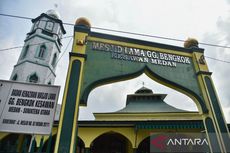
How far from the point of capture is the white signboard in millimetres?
3922

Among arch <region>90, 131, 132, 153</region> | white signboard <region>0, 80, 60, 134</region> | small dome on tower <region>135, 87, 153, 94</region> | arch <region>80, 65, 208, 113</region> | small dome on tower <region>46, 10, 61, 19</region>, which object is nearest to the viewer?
white signboard <region>0, 80, 60, 134</region>

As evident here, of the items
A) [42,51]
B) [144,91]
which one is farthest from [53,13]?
[144,91]

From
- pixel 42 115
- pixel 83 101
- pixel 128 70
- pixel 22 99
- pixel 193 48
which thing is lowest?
pixel 42 115

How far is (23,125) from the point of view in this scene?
13.0ft

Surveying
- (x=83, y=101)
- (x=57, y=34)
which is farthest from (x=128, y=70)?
(x=57, y=34)

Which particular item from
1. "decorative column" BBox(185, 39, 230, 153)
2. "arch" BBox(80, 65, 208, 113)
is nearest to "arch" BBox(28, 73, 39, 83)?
"arch" BBox(80, 65, 208, 113)

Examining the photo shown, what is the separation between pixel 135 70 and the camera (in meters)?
6.70

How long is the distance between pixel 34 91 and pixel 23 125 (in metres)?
0.93

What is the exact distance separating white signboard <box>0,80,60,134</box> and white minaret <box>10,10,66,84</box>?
13.1m

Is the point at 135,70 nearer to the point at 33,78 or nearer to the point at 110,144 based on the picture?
→ the point at 110,144

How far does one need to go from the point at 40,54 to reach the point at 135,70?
1615 cm

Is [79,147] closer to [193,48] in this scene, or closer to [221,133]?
[221,133]

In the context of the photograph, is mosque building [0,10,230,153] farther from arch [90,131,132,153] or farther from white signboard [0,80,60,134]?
white signboard [0,80,60,134]

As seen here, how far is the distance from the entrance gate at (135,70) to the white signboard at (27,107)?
2.89 ft
